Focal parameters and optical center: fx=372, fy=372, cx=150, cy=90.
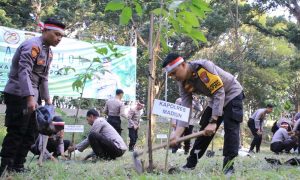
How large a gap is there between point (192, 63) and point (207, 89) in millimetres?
324

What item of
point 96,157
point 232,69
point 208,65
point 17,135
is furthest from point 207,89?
point 232,69

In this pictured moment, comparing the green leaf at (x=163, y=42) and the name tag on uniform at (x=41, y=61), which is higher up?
the green leaf at (x=163, y=42)

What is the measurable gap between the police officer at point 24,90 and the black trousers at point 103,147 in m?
2.34

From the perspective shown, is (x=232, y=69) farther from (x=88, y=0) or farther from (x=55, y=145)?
(x=55, y=145)

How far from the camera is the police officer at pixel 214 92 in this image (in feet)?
12.3

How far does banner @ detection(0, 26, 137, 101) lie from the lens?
8.31 meters

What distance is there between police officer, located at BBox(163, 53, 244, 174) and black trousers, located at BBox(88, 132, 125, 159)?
2.30 meters

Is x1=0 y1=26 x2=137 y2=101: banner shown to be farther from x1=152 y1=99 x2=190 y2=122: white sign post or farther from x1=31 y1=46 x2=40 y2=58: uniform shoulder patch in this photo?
x1=152 y1=99 x2=190 y2=122: white sign post

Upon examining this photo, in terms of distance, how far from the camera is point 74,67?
925 cm

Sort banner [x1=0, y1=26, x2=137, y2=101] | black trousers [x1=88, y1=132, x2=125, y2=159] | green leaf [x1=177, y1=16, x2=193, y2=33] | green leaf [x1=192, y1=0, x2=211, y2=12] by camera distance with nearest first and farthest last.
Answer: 1. green leaf [x1=192, y1=0, x2=211, y2=12]
2. green leaf [x1=177, y1=16, x2=193, y2=33]
3. black trousers [x1=88, y1=132, x2=125, y2=159]
4. banner [x1=0, y1=26, x2=137, y2=101]

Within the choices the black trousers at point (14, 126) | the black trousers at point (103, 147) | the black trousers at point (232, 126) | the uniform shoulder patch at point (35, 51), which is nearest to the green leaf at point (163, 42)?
the black trousers at point (232, 126)

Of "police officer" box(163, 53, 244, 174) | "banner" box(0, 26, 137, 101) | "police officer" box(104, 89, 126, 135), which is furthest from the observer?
"police officer" box(104, 89, 126, 135)

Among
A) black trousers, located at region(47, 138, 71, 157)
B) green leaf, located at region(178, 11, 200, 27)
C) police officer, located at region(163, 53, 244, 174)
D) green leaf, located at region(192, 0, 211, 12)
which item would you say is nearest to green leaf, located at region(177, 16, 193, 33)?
green leaf, located at region(178, 11, 200, 27)

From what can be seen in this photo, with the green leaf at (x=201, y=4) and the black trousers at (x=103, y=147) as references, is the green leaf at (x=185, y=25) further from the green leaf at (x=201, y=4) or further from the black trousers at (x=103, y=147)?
the black trousers at (x=103, y=147)
